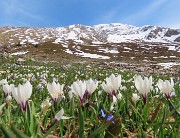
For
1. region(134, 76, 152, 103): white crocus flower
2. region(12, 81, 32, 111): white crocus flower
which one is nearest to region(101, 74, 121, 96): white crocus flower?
region(134, 76, 152, 103): white crocus flower

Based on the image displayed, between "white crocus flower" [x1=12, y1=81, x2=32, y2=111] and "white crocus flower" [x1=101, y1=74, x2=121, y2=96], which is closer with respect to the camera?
"white crocus flower" [x1=12, y1=81, x2=32, y2=111]

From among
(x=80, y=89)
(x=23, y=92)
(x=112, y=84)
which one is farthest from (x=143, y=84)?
(x=23, y=92)

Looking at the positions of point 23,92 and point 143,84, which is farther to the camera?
point 143,84

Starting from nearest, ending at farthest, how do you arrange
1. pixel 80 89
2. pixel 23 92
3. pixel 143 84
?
1. pixel 23 92
2. pixel 80 89
3. pixel 143 84

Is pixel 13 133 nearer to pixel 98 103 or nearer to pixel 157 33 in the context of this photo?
pixel 98 103

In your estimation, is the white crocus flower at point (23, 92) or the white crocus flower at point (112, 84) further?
the white crocus flower at point (112, 84)

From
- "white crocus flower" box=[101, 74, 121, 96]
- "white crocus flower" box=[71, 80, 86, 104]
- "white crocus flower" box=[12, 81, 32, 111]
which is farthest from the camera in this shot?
"white crocus flower" box=[101, 74, 121, 96]

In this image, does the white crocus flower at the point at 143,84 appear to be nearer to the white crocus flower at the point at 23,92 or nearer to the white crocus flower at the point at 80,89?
the white crocus flower at the point at 80,89

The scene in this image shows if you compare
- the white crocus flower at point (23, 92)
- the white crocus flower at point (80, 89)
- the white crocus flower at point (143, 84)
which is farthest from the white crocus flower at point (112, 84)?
the white crocus flower at point (23, 92)

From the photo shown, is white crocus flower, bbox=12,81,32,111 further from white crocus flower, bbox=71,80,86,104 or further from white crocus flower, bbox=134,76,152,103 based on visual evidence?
white crocus flower, bbox=134,76,152,103

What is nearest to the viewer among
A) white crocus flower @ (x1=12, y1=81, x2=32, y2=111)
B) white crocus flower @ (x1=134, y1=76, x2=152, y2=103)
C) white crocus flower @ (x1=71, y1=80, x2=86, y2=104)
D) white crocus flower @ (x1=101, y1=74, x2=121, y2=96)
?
white crocus flower @ (x1=12, y1=81, x2=32, y2=111)

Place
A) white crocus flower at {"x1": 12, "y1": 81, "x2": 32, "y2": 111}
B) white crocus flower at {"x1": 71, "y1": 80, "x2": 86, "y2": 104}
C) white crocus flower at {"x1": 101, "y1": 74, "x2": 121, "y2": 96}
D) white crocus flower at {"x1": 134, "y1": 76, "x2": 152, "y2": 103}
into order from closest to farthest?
white crocus flower at {"x1": 12, "y1": 81, "x2": 32, "y2": 111} → white crocus flower at {"x1": 71, "y1": 80, "x2": 86, "y2": 104} → white crocus flower at {"x1": 134, "y1": 76, "x2": 152, "y2": 103} → white crocus flower at {"x1": 101, "y1": 74, "x2": 121, "y2": 96}

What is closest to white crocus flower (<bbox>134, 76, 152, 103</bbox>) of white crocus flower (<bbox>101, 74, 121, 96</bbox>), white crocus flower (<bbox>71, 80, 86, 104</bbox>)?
white crocus flower (<bbox>101, 74, 121, 96</bbox>)

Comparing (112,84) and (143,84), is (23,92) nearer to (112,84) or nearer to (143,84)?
(112,84)
